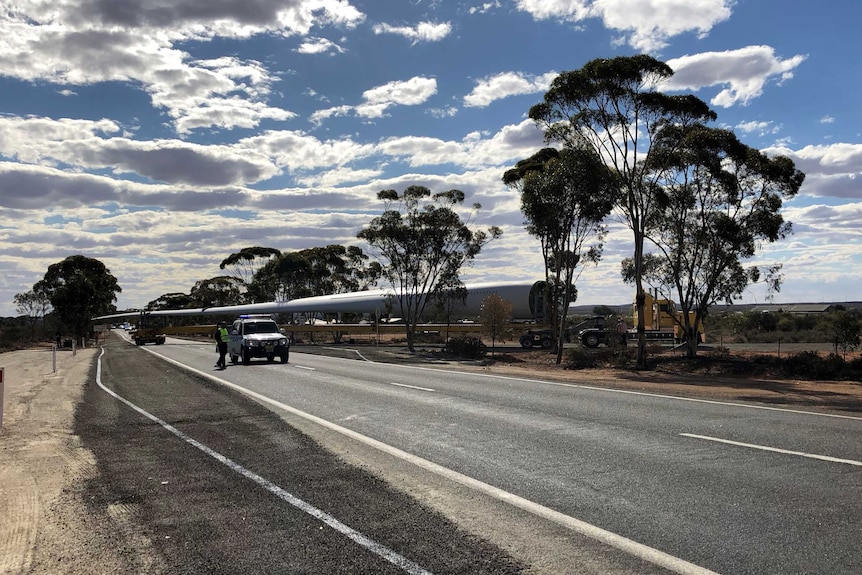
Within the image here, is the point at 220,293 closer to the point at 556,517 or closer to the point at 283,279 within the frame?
the point at 283,279

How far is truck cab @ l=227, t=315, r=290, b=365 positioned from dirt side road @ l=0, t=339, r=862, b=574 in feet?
52.4

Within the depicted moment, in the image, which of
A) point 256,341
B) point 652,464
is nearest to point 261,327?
point 256,341

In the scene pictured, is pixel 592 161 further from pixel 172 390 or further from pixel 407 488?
pixel 407 488

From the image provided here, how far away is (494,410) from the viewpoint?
13.0 m

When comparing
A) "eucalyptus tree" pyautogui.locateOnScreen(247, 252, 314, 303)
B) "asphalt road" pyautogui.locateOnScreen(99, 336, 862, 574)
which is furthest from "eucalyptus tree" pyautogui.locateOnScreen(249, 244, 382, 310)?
"asphalt road" pyautogui.locateOnScreen(99, 336, 862, 574)

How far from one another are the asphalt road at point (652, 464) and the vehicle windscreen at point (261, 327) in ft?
46.6

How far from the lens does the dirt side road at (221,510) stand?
4980 mm

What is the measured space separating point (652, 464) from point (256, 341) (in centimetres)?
2236

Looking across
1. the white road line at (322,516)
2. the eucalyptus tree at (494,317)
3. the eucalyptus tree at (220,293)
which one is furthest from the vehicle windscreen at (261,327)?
the eucalyptus tree at (220,293)

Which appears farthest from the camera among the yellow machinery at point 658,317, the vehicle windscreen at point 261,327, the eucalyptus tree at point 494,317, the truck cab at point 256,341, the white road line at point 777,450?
the yellow machinery at point 658,317

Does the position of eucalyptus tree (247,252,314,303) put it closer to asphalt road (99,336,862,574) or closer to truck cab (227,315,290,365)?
truck cab (227,315,290,365)

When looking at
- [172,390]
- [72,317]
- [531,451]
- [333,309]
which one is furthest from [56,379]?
[333,309]

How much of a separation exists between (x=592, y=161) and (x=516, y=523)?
907 inches

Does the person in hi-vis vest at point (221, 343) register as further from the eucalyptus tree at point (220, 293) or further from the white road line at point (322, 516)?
the eucalyptus tree at point (220, 293)
